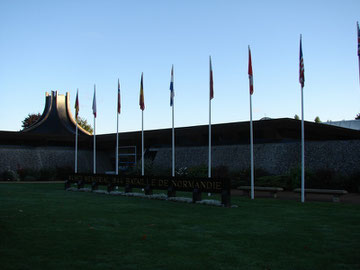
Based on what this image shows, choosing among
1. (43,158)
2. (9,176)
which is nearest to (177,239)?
(9,176)

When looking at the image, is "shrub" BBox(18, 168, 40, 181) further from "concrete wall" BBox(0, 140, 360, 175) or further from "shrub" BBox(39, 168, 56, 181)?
"concrete wall" BBox(0, 140, 360, 175)

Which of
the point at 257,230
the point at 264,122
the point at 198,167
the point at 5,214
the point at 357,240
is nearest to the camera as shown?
the point at 357,240

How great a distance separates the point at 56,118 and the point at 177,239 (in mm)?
Result: 44542

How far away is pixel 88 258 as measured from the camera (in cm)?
689

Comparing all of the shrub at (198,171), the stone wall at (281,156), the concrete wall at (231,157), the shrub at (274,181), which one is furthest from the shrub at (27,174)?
the shrub at (274,181)

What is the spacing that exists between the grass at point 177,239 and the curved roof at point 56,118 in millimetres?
36211

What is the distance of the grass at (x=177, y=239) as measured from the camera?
21.9 feet

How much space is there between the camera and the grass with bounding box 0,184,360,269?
6.68 metres

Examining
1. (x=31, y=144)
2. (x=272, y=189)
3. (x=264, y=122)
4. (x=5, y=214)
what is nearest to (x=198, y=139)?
(x=264, y=122)

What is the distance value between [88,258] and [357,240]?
230 inches

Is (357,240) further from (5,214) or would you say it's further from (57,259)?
(5,214)

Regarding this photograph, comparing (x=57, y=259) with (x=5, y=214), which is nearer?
(x=57, y=259)

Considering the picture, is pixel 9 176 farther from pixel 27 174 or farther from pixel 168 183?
pixel 168 183

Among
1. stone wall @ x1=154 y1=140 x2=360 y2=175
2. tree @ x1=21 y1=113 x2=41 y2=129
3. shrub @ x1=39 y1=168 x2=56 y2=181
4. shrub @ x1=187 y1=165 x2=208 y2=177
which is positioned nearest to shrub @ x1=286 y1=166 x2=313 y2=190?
stone wall @ x1=154 y1=140 x2=360 y2=175
